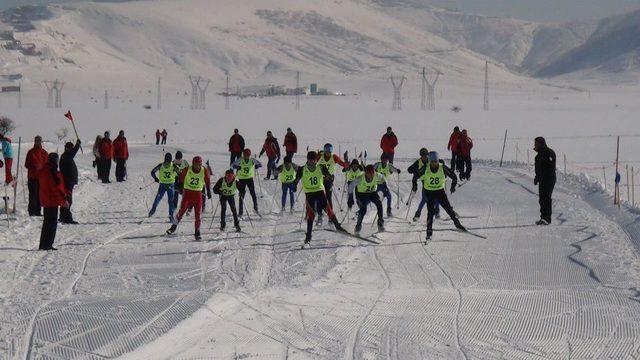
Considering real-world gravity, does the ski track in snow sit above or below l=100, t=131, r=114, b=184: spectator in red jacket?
below

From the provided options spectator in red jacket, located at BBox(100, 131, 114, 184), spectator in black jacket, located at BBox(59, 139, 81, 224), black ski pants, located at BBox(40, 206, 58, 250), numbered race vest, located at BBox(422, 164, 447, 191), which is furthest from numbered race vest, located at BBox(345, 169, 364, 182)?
spectator in red jacket, located at BBox(100, 131, 114, 184)

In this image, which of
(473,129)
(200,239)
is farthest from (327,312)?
(473,129)

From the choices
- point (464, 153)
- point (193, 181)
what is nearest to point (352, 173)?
point (193, 181)

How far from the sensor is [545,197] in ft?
52.9

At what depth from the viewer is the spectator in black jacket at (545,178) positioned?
16.1 meters

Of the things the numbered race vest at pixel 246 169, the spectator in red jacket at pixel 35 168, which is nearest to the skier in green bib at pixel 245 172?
the numbered race vest at pixel 246 169

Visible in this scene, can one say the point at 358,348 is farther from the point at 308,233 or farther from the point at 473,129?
the point at 473,129

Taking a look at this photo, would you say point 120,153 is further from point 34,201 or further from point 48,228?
point 48,228

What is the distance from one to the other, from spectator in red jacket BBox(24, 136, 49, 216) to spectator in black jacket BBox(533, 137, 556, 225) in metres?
8.46

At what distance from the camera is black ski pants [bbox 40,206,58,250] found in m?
13.3

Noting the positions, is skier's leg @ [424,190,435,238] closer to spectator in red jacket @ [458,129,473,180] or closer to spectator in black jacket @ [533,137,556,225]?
spectator in black jacket @ [533,137,556,225]

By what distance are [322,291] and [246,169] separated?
6.86m

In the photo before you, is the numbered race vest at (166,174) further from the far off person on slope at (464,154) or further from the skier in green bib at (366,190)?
the far off person on slope at (464,154)

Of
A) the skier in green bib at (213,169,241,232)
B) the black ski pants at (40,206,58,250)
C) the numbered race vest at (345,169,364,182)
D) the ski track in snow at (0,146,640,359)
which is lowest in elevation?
the ski track in snow at (0,146,640,359)
